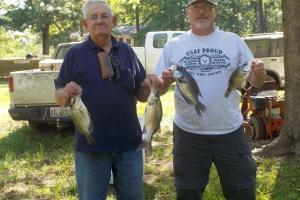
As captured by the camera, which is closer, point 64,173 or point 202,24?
point 202,24

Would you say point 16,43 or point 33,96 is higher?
point 16,43

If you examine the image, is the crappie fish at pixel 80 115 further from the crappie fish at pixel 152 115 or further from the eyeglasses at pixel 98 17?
the eyeglasses at pixel 98 17

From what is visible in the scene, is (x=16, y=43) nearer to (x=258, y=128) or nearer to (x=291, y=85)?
(x=258, y=128)

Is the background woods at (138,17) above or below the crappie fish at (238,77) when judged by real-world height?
above

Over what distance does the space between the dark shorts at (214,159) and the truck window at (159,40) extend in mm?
15803

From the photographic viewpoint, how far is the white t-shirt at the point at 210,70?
11.1ft

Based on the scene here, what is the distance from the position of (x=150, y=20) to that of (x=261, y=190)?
3933 centimetres

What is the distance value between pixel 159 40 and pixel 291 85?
43.0 feet

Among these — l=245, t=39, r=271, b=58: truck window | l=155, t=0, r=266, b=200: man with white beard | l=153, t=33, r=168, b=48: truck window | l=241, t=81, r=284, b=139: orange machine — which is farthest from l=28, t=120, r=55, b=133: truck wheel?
l=153, t=33, r=168, b=48: truck window

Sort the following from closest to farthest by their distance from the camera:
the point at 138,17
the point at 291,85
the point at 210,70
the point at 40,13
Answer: the point at 210,70 → the point at 291,85 → the point at 40,13 → the point at 138,17

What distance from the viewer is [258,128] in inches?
304

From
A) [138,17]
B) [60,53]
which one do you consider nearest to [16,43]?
[138,17]

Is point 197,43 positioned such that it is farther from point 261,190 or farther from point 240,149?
point 261,190

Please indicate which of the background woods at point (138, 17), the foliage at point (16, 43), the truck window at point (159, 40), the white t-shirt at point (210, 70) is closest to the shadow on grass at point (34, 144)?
the white t-shirt at point (210, 70)
